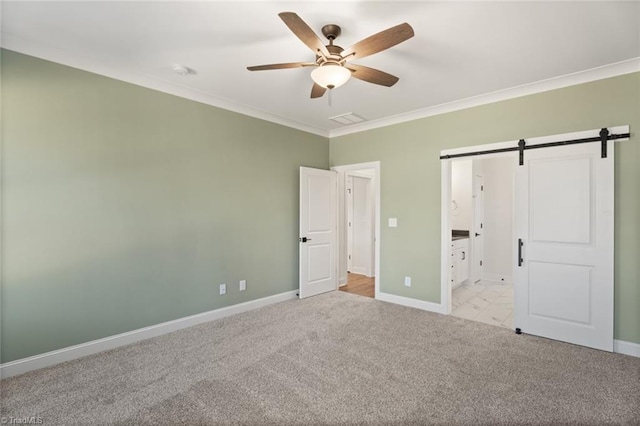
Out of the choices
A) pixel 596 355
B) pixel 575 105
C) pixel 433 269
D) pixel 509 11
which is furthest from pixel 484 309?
pixel 509 11

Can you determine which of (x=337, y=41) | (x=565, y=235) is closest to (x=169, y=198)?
(x=337, y=41)

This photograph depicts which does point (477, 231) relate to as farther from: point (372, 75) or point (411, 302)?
point (372, 75)

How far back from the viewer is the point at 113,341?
2881 mm

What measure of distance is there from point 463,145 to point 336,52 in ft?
7.77

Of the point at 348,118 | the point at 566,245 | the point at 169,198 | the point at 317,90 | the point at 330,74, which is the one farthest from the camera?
the point at 348,118

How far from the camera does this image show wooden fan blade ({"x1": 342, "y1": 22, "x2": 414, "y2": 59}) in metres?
1.74

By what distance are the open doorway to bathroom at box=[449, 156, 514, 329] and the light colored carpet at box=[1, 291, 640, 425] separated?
2224 millimetres

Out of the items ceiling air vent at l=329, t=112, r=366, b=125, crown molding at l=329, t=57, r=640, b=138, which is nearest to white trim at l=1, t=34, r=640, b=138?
crown molding at l=329, t=57, r=640, b=138

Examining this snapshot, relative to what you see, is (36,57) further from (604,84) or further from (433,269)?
(604,84)

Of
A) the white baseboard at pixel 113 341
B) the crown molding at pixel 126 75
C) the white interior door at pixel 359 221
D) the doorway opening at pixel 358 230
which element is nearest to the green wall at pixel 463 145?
the doorway opening at pixel 358 230

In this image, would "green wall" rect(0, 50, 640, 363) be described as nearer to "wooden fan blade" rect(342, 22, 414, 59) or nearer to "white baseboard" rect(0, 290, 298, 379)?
"white baseboard" rect(0, 290, 298, 379)

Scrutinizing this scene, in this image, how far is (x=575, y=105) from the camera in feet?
9.95

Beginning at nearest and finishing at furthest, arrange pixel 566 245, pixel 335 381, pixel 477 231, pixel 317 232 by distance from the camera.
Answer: pixel 335 381 < pixel 566 245 < pixel 317 232 < pixel 477 231

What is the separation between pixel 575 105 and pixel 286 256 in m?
3.89
